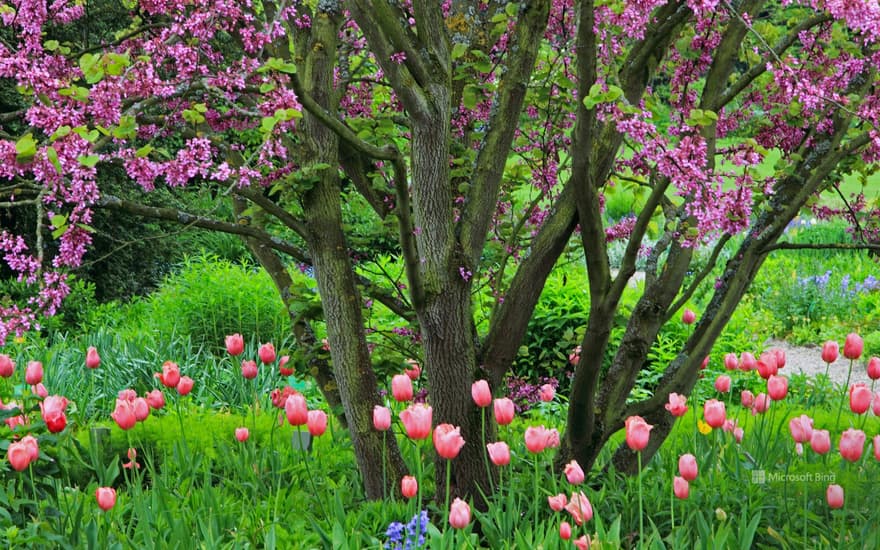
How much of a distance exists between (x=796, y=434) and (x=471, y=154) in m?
1.54

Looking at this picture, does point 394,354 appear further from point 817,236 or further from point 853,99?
point 817,236

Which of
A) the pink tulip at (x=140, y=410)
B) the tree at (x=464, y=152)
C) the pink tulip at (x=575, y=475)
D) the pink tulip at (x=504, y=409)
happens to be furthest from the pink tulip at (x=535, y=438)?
the pink tulip at (x=140, y=410)

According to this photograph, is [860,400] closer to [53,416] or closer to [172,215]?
[172,215]

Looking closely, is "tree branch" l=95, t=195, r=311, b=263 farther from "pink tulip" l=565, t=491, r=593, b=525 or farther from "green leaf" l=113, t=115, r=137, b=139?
"pink tulip" l=565, t=491, r=593, b=525

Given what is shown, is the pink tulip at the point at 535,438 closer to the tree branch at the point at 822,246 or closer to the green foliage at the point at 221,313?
the tree branch at the point at 822,246

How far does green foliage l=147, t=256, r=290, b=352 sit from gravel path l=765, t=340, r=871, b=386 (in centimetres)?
393

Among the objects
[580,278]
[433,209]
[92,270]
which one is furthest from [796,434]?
[92,270]

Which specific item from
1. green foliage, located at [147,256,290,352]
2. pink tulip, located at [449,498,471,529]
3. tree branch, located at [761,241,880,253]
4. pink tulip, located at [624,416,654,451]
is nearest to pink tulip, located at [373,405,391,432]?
pink tulip, located at [449,498,471,529]

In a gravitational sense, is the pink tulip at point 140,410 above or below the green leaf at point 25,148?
below

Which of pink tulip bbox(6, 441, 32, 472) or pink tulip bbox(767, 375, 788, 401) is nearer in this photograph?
pink tulip bbox(6, 441, 32, 472)

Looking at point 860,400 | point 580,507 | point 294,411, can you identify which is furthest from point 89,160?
point 860,400

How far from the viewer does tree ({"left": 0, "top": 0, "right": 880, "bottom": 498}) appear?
2.42m

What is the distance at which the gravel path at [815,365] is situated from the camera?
670 cm

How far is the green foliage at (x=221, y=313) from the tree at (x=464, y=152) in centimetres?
311
